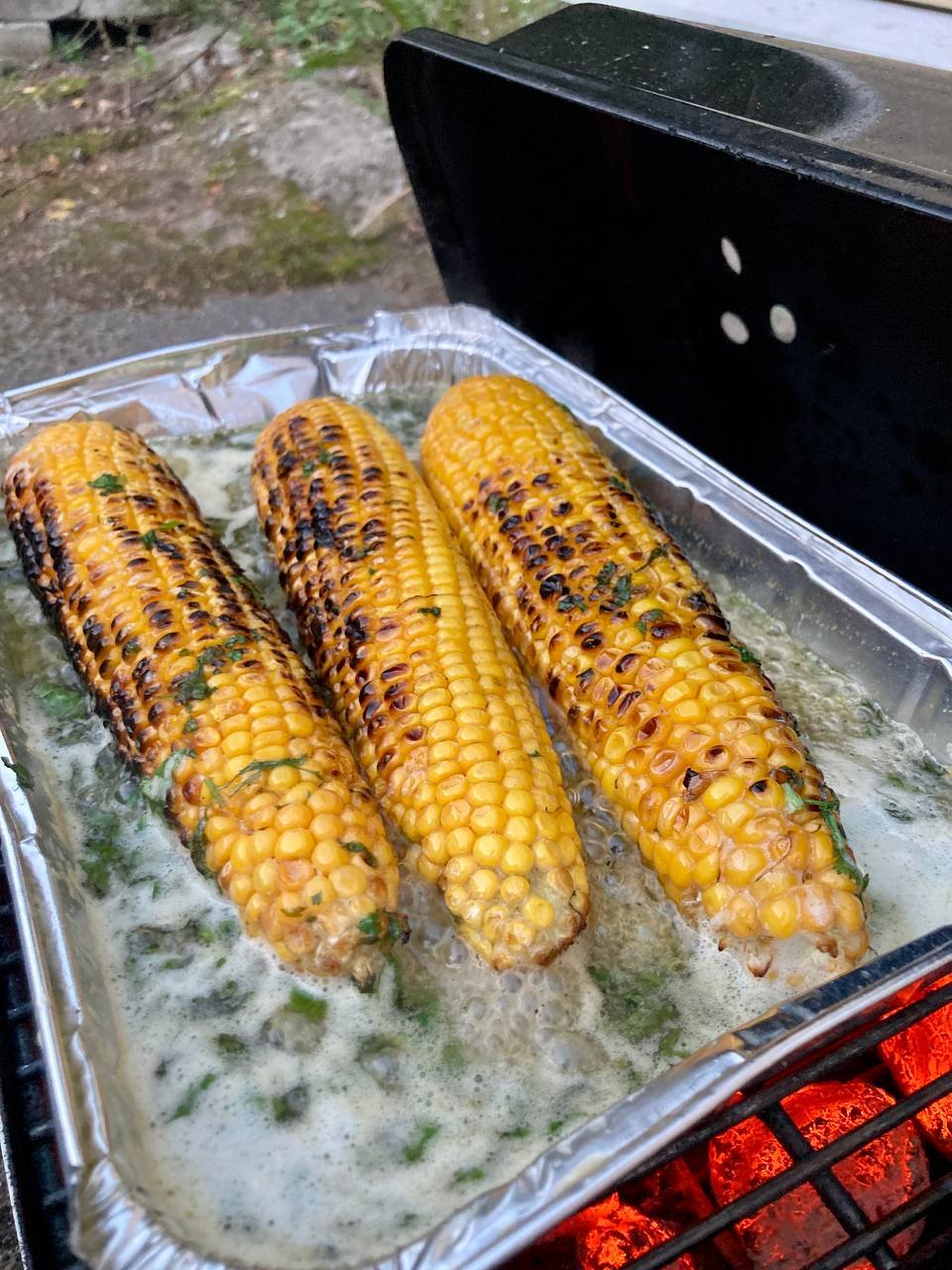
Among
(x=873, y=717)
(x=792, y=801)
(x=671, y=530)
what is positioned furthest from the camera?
(x=671, y=530)

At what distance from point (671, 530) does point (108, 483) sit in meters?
1.37

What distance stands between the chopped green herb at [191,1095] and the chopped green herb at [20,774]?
25.8 inches

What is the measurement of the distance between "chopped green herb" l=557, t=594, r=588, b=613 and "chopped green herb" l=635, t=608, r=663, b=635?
0.39 feet

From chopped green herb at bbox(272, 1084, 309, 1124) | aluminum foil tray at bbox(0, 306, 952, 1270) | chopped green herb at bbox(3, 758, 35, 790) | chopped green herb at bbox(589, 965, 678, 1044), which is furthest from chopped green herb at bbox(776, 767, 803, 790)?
chopped green herb at bbox(3, 758, 35, 790)

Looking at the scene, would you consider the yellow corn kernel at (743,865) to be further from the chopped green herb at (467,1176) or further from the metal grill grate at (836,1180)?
the chopped green herb at (467,1176)

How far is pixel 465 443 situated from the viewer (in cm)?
239

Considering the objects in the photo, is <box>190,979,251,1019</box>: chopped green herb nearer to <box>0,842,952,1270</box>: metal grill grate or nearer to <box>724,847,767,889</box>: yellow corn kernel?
<box>0,842,952,1270</box>: metal grill grate

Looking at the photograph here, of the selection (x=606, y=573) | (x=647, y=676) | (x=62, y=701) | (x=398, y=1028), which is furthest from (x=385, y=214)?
(x=398, y=1028)

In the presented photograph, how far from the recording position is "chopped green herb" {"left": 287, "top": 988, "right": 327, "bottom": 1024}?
1.66 meters

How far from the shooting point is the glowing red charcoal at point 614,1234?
4.64 ft

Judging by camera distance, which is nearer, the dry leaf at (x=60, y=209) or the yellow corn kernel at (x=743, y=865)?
the yellow corn kernel at (x=743, y=865)

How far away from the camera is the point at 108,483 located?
89.1 inches

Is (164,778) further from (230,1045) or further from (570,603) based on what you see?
(570,603)

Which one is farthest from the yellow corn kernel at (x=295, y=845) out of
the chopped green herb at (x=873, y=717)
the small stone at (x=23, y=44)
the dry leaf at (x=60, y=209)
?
the small stone at (x=23, y=44)
